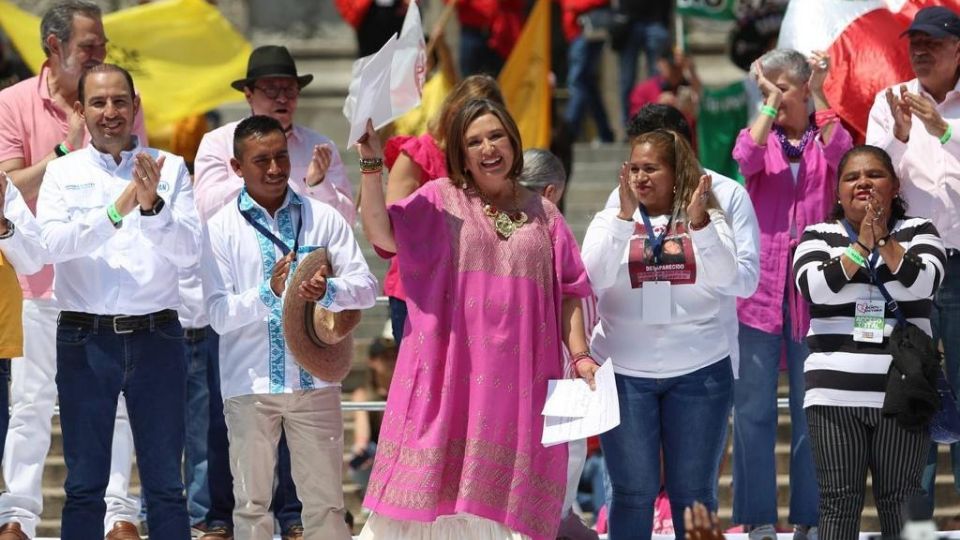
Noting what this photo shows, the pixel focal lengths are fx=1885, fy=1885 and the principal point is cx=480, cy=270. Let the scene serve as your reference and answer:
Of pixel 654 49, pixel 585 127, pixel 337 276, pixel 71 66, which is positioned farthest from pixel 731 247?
pixel 585 127

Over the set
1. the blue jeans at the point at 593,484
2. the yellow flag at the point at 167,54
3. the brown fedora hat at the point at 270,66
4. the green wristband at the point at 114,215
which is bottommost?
the blue jeans at the point at 593,484

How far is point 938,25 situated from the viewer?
8.25 metres

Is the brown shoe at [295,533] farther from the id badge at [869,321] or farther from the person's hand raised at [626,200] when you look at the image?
the id badge at [869,321]

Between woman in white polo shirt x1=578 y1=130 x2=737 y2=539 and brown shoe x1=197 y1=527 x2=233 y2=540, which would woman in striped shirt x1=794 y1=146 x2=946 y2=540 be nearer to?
woman in white polo shirt x1=578 y1=130 x2=737 y2=539

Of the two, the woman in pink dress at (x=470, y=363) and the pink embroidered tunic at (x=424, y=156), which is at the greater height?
the pink embroidered tunic at (x=424, y=156)

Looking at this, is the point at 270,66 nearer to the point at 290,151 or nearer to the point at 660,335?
the point at 290,151

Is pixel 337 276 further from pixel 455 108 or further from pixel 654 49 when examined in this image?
pixel 654 49

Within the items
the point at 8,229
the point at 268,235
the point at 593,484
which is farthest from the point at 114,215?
the point at 593,484

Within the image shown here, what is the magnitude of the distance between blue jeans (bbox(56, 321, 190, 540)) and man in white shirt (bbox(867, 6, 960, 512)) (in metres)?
→ 3.22

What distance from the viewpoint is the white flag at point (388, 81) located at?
7.27 meters

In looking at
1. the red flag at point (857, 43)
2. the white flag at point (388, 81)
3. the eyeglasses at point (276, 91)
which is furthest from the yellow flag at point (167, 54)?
the red flag at point (857, 43)

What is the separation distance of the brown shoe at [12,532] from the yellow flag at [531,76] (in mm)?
5901

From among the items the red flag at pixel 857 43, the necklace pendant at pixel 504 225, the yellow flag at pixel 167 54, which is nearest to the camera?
the necklace pendant at pixel 504 225

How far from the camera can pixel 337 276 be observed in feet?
24.8
